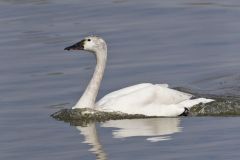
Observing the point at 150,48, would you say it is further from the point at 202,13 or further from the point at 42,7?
the point at 42,7

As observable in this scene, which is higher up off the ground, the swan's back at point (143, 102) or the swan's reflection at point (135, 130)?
the swan's back at point (143, 102)

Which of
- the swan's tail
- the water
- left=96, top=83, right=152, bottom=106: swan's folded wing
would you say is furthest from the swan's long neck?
the swan's tail

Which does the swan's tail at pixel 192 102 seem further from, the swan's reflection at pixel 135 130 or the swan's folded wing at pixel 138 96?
the swan's reflection at pixel 135 130

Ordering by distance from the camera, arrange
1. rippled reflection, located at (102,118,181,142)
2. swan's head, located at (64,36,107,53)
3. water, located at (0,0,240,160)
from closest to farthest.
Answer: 1. water, located at (0,0,240,160)
2. rippled reflection, located at (102,118,181,142)
3. swan's head, located at (64,36,107,53)

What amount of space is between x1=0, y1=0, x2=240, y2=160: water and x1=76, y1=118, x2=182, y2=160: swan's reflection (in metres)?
0.01

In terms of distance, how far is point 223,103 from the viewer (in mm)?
16359

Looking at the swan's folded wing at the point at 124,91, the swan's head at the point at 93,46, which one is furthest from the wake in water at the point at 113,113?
the swan's head at the point at 93,46

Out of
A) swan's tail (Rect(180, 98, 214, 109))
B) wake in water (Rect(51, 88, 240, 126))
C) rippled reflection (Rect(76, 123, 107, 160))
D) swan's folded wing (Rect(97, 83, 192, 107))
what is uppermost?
swan's folded wing (Rect(97, 83, 192, 107))

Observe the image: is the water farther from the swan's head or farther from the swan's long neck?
the swan's head

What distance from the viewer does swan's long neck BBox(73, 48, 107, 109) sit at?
1648 cm

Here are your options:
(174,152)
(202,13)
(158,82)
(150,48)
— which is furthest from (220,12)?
(174,152)

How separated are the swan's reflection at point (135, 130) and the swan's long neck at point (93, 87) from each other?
26.8 inches

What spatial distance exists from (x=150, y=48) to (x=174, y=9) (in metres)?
4.12

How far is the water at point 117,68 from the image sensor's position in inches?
535
